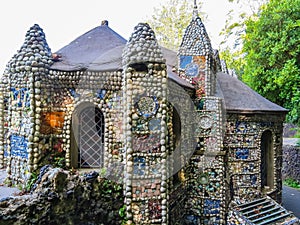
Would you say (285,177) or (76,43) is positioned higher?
(76,43)

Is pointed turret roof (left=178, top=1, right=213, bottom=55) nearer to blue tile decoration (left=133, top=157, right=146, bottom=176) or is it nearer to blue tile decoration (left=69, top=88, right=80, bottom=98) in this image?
blue tile decoration (left=69, top=88, right=80, bottom=98)

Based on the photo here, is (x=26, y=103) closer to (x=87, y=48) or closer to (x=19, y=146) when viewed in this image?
(x=19, y=146)

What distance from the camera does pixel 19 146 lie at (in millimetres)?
8602

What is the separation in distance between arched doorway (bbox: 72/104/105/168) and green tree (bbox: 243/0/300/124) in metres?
9.47

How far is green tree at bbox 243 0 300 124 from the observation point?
13.6 metres

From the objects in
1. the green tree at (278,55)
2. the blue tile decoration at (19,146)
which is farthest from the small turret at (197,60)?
the blue tile decoration at (19,146)

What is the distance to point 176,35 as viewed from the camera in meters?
24.5

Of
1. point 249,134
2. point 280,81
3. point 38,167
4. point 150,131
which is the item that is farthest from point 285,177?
point 38,167

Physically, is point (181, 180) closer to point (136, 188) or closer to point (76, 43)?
point (136, 188)

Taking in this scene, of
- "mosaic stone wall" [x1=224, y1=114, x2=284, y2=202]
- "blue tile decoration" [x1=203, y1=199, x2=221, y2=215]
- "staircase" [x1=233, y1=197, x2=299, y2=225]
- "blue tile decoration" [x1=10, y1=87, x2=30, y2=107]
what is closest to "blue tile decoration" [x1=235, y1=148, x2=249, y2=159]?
"mosaic stone wall" [x1=224, y1=114, x2=284, y2=202]

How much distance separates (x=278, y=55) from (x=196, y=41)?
5.61 metres

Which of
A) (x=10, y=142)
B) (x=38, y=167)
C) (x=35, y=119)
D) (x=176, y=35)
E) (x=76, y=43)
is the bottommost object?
(x=38, y=167)

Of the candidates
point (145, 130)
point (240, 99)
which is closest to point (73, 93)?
point (145, 130)

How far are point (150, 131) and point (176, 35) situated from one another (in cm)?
1838
